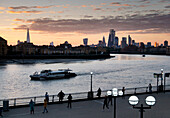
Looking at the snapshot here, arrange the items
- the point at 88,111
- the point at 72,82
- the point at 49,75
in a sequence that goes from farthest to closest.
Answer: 1. the point at 49,75
2. the point at 72,82
3. the point at 88,111

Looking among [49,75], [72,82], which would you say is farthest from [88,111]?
[49,75]

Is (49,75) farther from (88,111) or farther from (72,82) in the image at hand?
(88,111)

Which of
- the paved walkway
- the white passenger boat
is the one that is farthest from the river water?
the paved walkway

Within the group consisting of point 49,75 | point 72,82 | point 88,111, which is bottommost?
point 72,82

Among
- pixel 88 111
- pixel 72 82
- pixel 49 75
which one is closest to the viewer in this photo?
pixel 88 111

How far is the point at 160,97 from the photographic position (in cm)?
2153

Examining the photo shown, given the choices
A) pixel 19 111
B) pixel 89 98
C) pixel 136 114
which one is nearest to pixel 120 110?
pixel 136 114

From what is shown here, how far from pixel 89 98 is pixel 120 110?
4414 mm

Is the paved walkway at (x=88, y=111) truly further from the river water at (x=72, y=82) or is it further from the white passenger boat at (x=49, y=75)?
the white passenger boat at (x=49, y=75)

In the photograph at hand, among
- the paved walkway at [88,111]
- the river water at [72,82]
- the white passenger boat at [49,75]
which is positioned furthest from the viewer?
the white passenger boat at [49,75]

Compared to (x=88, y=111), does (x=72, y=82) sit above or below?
below

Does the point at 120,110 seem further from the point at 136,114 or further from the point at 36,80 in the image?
the point at 36,80

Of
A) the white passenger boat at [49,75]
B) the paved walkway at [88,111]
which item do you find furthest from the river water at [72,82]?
the paved walkway at [88,111]

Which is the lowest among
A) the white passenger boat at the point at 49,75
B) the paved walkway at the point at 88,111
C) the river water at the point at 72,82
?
the river water at the point at 72,82
